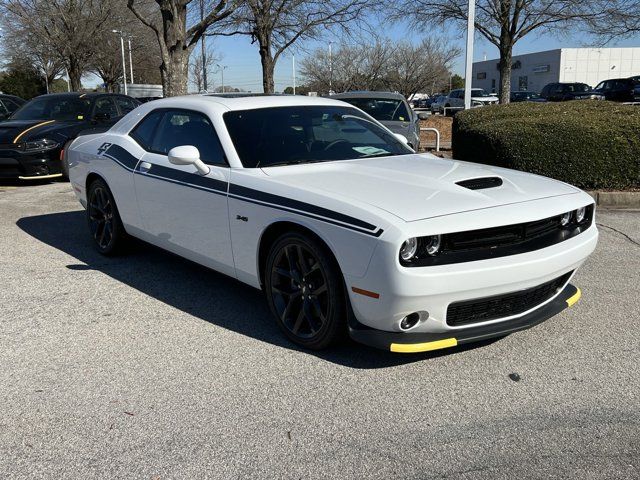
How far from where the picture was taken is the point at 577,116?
352 inches

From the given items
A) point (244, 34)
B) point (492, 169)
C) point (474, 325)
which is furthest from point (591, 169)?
point (244, 34)

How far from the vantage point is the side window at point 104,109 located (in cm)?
1125

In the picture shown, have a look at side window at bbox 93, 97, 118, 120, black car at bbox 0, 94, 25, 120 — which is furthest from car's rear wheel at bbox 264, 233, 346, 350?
black car at bbox 0, 94, 25, 120

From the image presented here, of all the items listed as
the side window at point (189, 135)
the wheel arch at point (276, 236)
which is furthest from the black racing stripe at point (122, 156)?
the wheel arch at point (276, 236)

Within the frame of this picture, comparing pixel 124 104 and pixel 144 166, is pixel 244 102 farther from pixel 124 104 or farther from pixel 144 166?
pixel 124 104

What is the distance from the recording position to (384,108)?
11.2 m

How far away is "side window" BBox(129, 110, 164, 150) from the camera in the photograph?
5254 millimetres

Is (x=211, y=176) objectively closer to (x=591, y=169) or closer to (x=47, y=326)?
(x=47, y=326)

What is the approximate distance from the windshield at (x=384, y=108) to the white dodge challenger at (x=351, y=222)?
584 cm

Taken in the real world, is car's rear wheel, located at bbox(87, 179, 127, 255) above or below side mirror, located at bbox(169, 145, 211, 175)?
below

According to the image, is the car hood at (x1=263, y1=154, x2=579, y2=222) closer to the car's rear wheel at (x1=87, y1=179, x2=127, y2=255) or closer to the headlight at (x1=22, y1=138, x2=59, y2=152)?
the car's rear wheel at (x1=87, y1=179, x2=127, y2=255)

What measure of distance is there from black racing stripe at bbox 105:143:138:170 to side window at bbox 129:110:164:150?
5.5 inches

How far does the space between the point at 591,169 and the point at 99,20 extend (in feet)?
102

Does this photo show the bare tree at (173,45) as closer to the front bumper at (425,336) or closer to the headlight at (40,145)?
the headlight at (40,145)
